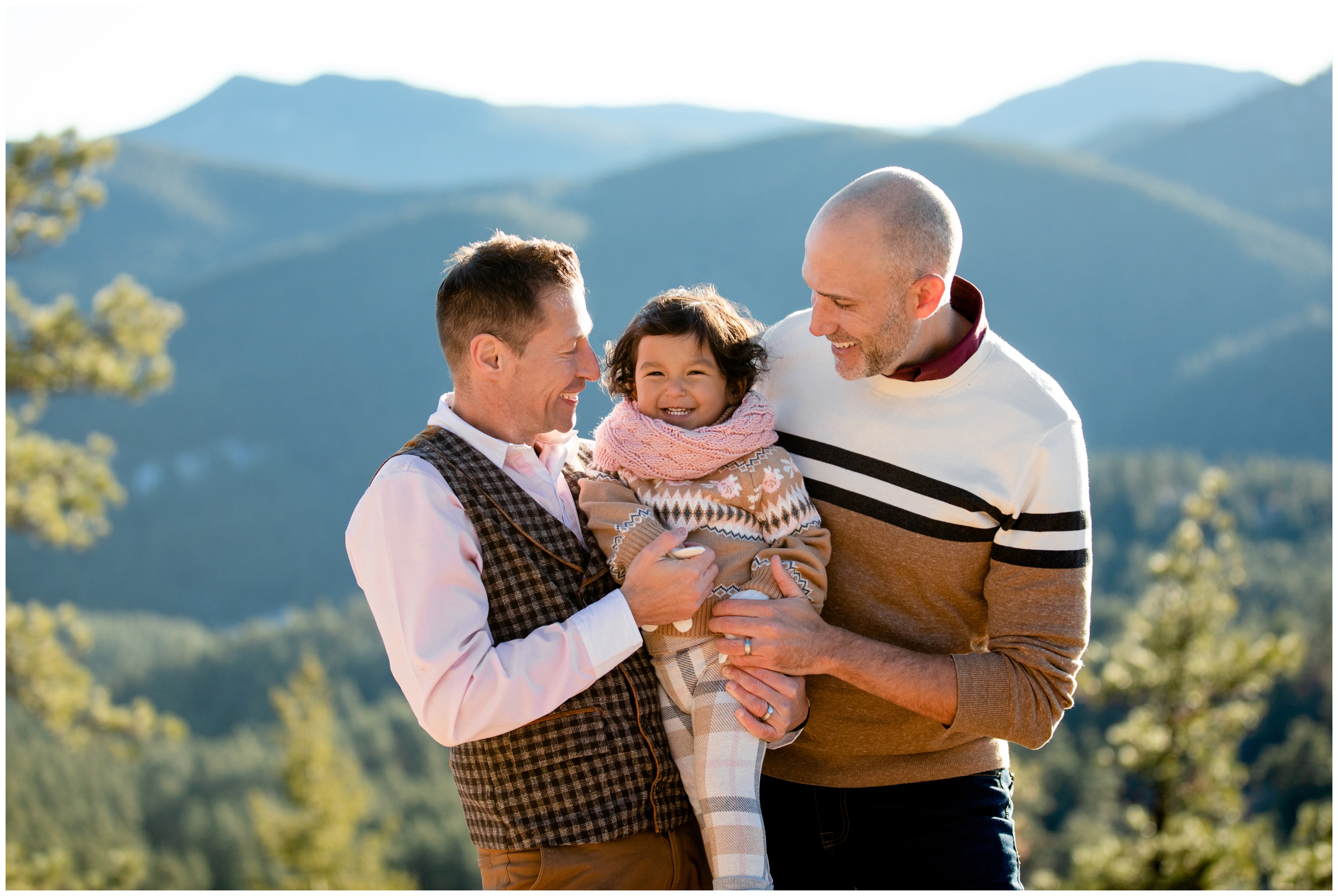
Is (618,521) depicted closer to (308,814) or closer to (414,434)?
(308,814)

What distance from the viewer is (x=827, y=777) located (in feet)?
8.38

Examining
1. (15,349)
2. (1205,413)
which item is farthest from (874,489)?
(1205,413)

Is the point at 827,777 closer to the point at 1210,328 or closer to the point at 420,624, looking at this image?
the point at 420,624

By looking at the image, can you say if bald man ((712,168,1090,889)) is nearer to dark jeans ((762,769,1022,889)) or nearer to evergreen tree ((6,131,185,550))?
dark jeans ((762,769,1022,889))

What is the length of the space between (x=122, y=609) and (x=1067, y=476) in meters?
88.3

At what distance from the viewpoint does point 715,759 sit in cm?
232

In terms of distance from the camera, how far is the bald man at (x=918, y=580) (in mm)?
2385

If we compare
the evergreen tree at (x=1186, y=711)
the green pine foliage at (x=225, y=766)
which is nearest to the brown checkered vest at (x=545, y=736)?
the evergreen tree at (x=1186, y=711)

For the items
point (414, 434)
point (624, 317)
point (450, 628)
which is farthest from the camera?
point (624, 317)

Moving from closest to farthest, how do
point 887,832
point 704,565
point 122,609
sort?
point 704,565
point 887,832
point 122,609

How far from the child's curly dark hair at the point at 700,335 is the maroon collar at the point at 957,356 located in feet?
1.14

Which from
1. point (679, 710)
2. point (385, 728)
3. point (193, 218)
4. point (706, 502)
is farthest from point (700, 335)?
point (193, 218)

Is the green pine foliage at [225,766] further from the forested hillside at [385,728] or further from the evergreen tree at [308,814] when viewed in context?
the evergreen tree at [308,814]

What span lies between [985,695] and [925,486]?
47 cm
